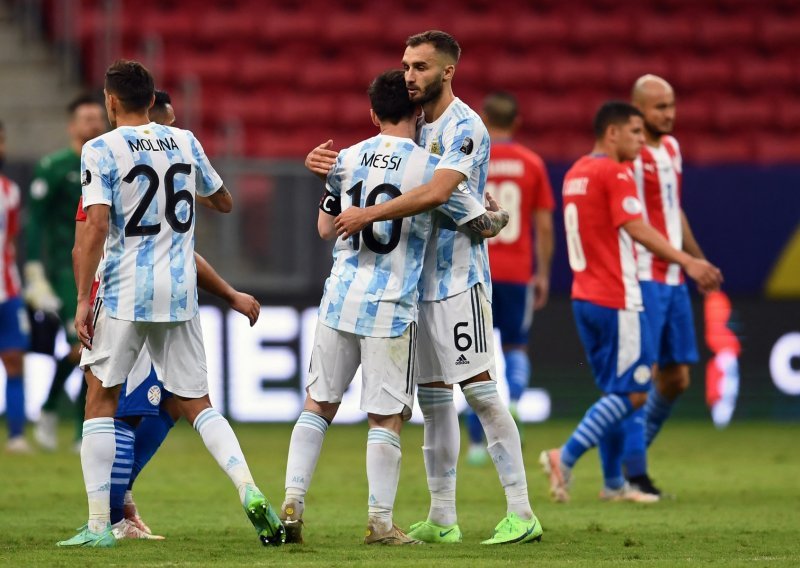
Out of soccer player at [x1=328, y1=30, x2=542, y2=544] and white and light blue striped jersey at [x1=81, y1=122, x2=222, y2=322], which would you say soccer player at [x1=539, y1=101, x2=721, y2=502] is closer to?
soccer player at [x1=328, y1=30, x2=542, y2=544]

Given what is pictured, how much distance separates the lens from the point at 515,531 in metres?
5.90

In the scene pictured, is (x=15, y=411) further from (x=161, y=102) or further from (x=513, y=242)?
(x=161, y=102)

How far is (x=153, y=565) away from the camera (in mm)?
5141

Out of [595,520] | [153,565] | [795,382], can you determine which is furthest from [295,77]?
[153,565]

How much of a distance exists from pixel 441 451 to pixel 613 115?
93.3 inches

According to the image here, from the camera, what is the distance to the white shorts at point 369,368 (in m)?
5.81

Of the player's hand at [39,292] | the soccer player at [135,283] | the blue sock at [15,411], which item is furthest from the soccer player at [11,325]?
the soccer player at [135,283]

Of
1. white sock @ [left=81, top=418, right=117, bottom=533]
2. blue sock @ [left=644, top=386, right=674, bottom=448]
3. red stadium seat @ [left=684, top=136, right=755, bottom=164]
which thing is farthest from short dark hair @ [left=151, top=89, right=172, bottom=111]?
red stadium seat @ [left=684, top=136, right=755, bottom=164]

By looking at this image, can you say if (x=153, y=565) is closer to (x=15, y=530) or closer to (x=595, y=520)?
(x=15, y=530)

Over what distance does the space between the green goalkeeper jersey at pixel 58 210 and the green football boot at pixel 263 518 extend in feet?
15.4

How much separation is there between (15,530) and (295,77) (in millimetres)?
9466

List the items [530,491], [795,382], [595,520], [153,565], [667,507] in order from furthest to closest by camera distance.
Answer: [795,382] < [530,491] < [667,507] < [595,520] < [153,565]

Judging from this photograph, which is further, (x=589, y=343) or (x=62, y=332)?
(x=62, y=332)

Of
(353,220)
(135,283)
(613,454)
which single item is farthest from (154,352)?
(613,454)
